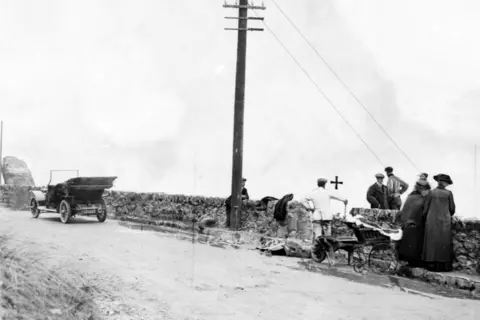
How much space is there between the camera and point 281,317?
712 centimetres

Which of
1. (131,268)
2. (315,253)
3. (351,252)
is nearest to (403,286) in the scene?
(351,252)

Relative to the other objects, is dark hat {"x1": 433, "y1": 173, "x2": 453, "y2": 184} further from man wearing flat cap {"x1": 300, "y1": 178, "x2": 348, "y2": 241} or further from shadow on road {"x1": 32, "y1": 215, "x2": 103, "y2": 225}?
shadow on road {"x1": 32, "y1": 215, "x2": 103, "y2": 225}

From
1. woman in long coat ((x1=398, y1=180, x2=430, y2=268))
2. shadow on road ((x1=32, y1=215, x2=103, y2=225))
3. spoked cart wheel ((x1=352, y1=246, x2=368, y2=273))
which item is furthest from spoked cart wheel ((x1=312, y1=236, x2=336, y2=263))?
shadow on road ((x1=32, y1=215, x2=103, y2=225))

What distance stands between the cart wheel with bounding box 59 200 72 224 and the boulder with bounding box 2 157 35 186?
22.7 metres

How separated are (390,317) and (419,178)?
4.32 metres

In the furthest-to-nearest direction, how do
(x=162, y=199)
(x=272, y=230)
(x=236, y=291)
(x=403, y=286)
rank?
(x=162, y=199)
(x=272, y=230)
(x=403, y=286)
(x=236, y=291)

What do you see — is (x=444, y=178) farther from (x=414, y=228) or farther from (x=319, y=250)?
(x=319, y=250)

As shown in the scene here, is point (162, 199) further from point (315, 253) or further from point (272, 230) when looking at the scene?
point (315, 253)

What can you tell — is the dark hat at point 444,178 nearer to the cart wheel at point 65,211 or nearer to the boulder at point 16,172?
the cart wheel at point 65,211

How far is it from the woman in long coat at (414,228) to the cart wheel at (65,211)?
11.6 m

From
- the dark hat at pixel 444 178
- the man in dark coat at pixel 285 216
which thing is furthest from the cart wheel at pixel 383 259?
the man in dark coat at pixel 285 216

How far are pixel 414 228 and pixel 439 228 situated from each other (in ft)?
1.71

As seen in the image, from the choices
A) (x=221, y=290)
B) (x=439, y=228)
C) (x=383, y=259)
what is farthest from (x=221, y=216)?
(x=221, y=290)

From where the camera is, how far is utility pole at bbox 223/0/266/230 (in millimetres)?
15242
